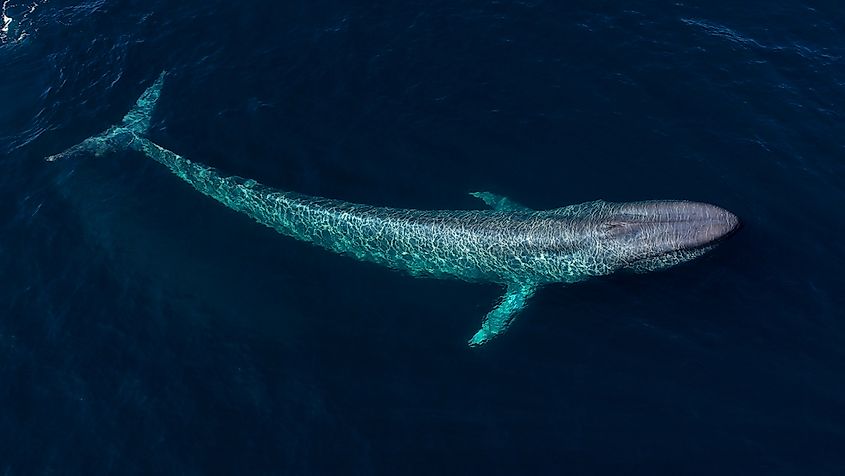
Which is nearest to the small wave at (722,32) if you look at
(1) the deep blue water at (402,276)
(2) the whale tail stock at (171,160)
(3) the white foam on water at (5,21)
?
(1) the deep blue water at (402,276)

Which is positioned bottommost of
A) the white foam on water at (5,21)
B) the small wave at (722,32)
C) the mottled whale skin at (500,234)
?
the mottled whale skin at (500,234)

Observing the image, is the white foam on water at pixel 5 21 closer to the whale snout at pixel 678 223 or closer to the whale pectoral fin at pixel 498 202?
the whale pectoral fin at pixel 498 202

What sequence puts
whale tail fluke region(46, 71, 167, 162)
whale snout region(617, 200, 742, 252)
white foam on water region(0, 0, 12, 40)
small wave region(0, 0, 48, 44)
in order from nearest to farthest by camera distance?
whale snout region(617, 200, 742, 252) < whale tail fluke region(46, 71, 167, 162) < small wave region(0, 0, 48, 44) < white foam on water region(0, 0, 12, 40)

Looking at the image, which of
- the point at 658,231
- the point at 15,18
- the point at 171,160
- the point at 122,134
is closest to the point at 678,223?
the point at 658,231

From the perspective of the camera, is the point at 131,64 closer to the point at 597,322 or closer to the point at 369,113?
the point at 369,113

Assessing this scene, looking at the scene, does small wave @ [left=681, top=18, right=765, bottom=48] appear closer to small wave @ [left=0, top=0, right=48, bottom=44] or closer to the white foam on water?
small wave @ [left=0, top=0, right=48, bottom=44]

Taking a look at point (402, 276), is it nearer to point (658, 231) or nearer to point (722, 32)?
point (658, 231)

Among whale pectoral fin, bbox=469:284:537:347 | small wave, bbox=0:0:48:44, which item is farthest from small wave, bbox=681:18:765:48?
small wave, bbox=0:0:48:44
